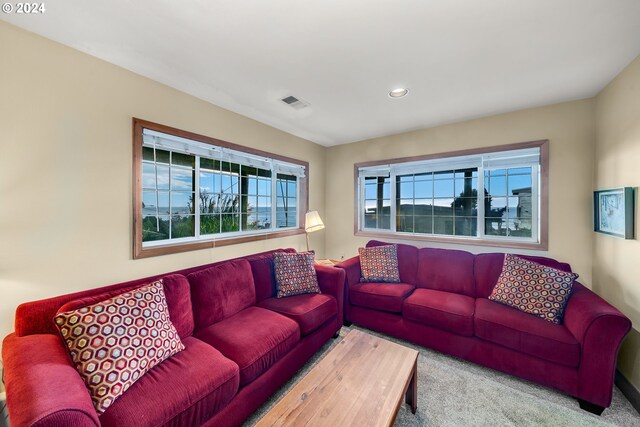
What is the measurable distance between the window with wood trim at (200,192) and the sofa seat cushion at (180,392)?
3.57ft

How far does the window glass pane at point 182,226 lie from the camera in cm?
239

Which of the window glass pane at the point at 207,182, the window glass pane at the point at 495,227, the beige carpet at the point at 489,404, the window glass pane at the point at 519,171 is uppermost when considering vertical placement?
the window glass pane at the point at 519,171

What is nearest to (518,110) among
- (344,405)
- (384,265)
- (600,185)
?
(600,185)

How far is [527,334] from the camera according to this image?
1.89 meters

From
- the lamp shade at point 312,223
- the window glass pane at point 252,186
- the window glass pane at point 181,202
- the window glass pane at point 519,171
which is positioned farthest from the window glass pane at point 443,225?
the window glass pane at point 181,202

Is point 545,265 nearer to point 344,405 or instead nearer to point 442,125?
point 442,125

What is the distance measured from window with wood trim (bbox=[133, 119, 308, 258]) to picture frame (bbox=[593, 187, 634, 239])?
3.28 m

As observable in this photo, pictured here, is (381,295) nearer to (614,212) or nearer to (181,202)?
(614,212)

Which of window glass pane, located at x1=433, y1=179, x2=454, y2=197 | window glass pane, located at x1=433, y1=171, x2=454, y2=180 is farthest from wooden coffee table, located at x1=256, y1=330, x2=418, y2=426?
window glass pane, located at x1=433, y1=171, x2=454, y2=180

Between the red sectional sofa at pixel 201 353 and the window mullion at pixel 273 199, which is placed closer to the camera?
the red sectional sofa at pixel 201 353

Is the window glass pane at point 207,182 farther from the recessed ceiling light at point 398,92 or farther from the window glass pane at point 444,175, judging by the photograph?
the window glass pane at point 444,175

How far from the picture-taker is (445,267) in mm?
2820

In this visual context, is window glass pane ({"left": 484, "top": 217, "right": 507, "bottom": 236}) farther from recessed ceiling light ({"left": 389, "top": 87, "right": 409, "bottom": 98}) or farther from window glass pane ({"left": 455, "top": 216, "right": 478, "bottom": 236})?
recessed ceiling light ({"left": 389, "top": 87, "right": 409, "bottom": 98})

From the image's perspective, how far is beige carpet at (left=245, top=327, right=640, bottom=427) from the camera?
1616mm
